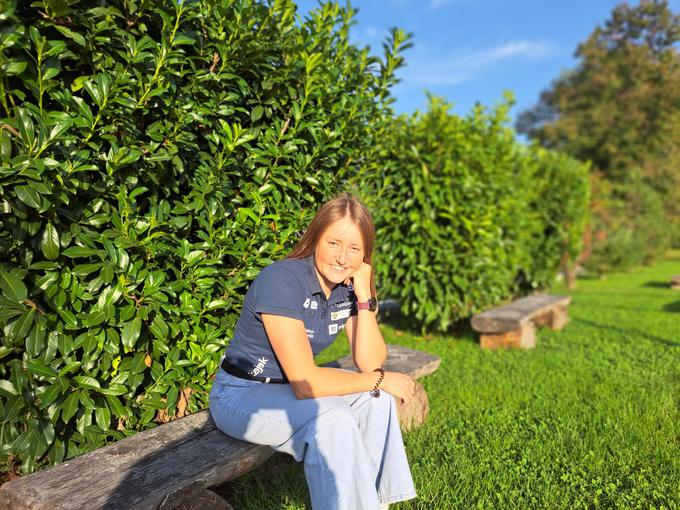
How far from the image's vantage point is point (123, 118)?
217cm

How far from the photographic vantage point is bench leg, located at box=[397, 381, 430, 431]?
3.31m

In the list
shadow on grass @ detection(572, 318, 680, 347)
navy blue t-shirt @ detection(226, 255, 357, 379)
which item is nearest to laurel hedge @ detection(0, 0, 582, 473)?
navy blue t-shirt @ detection(226, 255, 357, 379)

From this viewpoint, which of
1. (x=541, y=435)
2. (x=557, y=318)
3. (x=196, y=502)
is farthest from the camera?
(x=557, y=318)

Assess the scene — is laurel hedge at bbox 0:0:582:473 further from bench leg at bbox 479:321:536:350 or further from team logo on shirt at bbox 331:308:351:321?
bench leg at bbox 479:321:536:350

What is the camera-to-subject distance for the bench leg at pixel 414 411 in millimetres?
3307

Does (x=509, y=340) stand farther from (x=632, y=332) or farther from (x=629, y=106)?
(x=629, y=106)

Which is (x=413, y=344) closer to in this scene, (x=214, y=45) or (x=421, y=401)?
(x=421, y=401)

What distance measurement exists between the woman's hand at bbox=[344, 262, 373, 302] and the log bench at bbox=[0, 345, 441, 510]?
2.89 ft

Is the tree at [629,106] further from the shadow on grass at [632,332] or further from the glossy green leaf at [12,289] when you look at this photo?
the glossy green leaf at [12,289]

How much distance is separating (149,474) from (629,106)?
32.8 meters

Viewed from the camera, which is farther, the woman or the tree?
the tree

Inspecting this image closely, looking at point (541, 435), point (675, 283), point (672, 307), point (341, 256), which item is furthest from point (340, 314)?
point (675, 283)

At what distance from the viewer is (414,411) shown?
3391mm

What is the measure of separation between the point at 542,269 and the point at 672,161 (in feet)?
79.8
